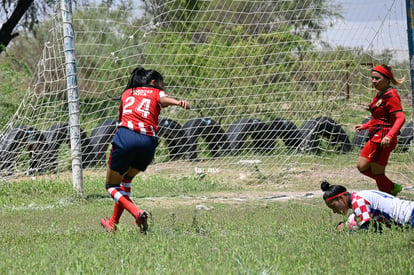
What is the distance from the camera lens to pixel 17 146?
1127cm

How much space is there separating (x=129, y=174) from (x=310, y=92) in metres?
6.59

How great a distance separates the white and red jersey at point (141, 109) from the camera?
22.2 feet

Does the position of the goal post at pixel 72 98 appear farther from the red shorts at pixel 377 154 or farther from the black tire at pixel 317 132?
the black tire at pixel 317 132

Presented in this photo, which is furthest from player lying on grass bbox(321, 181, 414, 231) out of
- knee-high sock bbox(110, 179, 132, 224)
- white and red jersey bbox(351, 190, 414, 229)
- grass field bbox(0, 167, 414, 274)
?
knee-high sock bbox(110, 179, 132, 224)

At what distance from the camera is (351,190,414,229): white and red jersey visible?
6008 millimetres

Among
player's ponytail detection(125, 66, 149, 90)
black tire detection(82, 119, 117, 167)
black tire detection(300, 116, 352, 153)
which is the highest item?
player's ponytail detection(125, 66, 149, 90)

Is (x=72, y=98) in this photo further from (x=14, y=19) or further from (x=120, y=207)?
(x=14, y=19)

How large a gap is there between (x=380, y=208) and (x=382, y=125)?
2268mm

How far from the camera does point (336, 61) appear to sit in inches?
490

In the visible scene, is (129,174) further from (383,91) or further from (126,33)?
(126,33)

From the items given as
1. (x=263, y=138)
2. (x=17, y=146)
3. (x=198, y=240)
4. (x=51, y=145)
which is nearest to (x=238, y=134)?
(x=263, y=138)

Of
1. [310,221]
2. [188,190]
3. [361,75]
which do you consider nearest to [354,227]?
[310,221]

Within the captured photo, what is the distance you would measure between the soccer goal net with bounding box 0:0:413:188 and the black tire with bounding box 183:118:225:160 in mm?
34

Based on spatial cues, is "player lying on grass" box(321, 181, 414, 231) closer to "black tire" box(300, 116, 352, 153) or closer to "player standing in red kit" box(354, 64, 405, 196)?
"player standing in red kit" box(354, 64, 405, 196)
